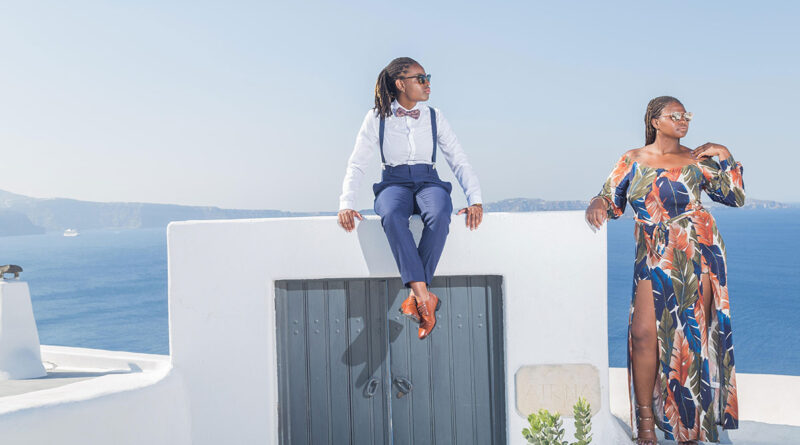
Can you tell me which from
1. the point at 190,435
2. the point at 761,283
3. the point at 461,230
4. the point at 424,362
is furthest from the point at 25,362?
the point at 761,283

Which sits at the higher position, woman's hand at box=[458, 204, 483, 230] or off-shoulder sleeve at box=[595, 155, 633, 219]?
off-shoulder sleeve at box=[595, 155, 633, 219]

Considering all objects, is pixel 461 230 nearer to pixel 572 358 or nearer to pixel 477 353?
pixel 477 353

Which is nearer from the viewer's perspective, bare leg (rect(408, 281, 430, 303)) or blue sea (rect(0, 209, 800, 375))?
bare leg (rect(408, 281, 430, 303))

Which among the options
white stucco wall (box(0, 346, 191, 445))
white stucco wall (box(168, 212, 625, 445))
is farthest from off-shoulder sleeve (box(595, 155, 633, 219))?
white stucco wall (box(0, 346, 191, 445))

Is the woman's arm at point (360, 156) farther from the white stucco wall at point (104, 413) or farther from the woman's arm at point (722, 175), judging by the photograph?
the woman's arm at point (722, 175)

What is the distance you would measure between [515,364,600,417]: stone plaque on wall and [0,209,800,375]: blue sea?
170 ft

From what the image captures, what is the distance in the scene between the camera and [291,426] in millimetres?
3611

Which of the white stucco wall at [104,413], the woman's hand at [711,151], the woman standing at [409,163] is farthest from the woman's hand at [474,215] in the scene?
the white stucco wall at [104,413]

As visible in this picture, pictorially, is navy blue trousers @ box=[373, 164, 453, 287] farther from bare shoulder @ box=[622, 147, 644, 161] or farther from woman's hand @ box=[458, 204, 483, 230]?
bare shoulder @ box=[622, 147, 644, 161]

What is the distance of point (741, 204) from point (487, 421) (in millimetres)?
1775

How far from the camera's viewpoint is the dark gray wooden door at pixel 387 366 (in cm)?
357

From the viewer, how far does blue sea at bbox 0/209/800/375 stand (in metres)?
54.6

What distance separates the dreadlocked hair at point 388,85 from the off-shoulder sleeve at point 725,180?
164 centimetres

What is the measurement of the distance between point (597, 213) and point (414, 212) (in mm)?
995
